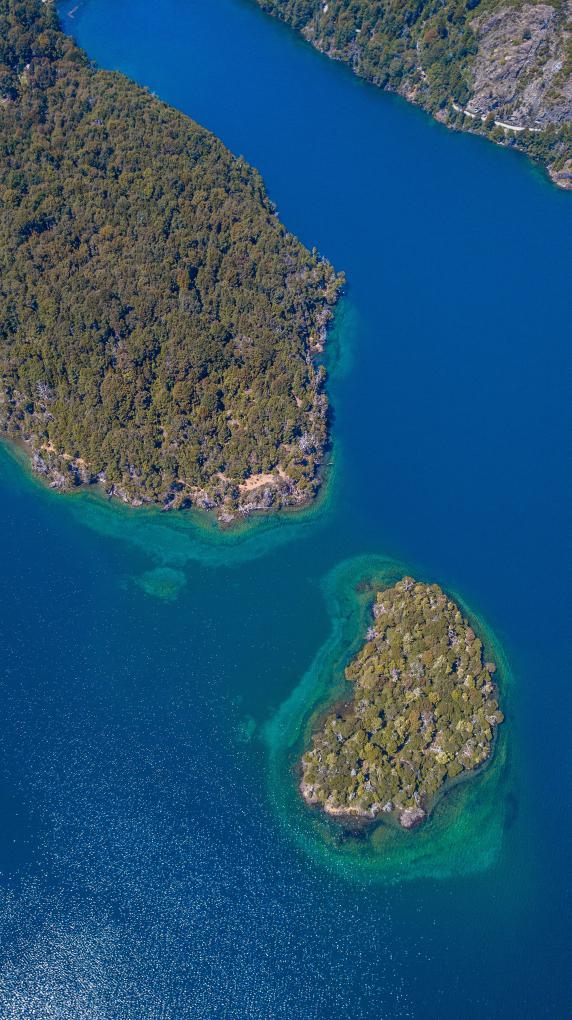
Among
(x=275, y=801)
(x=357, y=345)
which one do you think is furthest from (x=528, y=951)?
(x=357, y=345)

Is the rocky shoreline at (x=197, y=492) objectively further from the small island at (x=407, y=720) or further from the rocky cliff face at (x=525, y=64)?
the rocky cliff face at (x=525, y=64)

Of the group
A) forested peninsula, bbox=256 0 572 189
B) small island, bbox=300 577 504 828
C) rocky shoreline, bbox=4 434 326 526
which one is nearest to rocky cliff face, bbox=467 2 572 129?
forested peninsula, bbox=256 0 572 189

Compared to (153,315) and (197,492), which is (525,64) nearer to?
(153,315)

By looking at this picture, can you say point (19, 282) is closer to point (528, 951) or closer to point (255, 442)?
point (255, 442)

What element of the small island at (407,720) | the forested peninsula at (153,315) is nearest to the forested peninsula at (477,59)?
the forested peninsula at (153,315)

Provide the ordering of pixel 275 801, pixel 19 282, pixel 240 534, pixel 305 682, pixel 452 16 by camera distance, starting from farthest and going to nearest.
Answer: pixel 452 16 → pixel 19 282 → pixel 240 534 → pixel 305 682 → pixel 275 801

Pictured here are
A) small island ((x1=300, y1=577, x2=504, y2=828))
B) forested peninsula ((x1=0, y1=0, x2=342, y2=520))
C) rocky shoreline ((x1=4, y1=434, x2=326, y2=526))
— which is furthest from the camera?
forested peninsula ((x1=0, y1=0, x2=342, y2=520))

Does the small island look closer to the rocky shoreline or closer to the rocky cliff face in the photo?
the rocky shoreline
